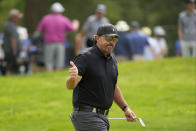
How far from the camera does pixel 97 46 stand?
7.19 metres

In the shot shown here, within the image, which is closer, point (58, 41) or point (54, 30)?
point (54, 30)

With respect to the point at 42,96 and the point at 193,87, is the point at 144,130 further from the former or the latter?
the point at 193,87

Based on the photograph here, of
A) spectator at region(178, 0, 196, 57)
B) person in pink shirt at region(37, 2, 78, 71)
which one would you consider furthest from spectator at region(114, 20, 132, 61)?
spectator at region(178, 0, 196, 57)

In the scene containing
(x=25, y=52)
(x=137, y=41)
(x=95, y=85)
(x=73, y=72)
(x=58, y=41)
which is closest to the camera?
(x=73, y=72)

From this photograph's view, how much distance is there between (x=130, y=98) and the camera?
14680 millimetres

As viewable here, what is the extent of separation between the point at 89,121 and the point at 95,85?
393mm

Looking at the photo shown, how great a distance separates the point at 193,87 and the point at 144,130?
221 inches

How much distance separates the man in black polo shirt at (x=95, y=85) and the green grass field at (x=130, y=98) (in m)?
3.94

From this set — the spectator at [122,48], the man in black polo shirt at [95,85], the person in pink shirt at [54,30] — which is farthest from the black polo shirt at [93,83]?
the spectator at [122,48]

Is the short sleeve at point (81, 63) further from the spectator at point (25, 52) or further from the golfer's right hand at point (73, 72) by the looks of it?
the spectator at point (25, 52)

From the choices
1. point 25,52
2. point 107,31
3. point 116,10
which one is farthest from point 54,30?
point 116,10

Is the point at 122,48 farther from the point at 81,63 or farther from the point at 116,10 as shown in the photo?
the point at 81,63

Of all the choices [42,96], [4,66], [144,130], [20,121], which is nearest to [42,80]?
[42,96]

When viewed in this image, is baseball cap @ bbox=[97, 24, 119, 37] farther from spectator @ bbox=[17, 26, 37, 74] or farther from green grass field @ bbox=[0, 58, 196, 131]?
spectator @ bbox=[17, 26, 37, 74]
